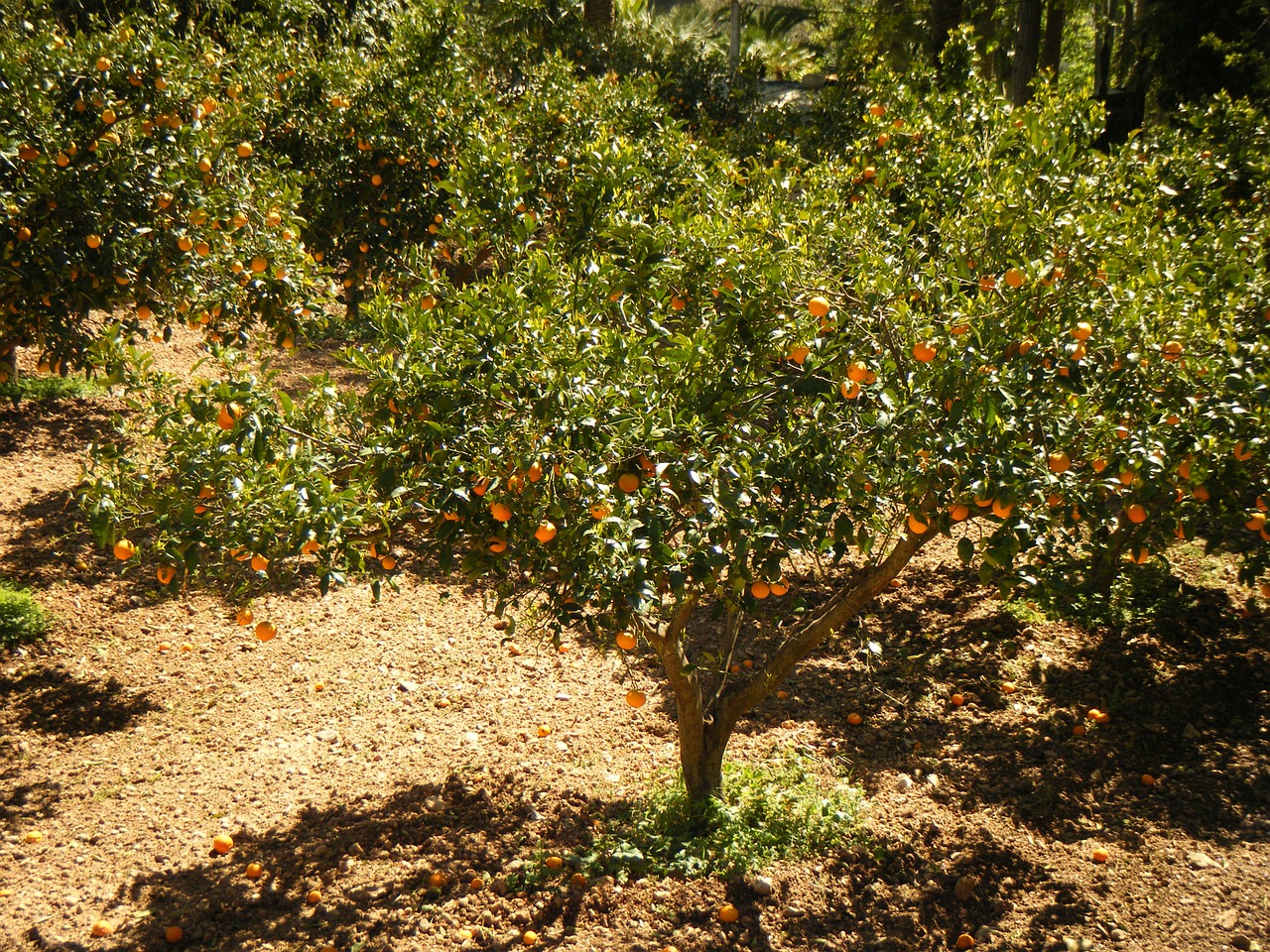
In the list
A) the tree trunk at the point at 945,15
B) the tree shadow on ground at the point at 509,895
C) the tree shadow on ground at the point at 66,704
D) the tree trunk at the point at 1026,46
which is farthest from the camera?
the tree trunk at the point at 1026,46

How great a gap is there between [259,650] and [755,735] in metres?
2.65

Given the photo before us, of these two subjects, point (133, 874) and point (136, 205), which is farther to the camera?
point (136, 205)

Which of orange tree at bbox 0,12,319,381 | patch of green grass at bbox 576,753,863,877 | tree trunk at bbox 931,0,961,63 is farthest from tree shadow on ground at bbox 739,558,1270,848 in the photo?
tree trunk at bbox 931,0,961,63

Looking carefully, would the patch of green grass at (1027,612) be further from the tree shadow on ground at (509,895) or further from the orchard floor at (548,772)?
the tree shadow on ground at (509,895)

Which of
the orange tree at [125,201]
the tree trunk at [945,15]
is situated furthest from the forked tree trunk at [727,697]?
the tree trunk at [945,15]

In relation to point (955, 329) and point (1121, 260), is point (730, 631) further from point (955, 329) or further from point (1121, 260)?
point (1121, 260)

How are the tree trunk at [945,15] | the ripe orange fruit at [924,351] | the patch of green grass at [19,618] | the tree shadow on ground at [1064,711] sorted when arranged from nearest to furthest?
the ripe orange fruit at [924,351] → the tree shadow on ground at [1064,711] → the patch of green grass at [19,618] → the tree trunk at [945,15]

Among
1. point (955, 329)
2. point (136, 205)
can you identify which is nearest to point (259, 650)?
point (136, 205)

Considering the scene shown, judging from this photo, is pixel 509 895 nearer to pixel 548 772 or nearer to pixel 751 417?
pixel 548 772

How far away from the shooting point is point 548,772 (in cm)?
413

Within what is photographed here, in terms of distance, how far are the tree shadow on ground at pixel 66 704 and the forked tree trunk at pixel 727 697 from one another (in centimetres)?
269

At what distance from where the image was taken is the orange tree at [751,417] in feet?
8.25

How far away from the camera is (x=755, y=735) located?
14.4 ft

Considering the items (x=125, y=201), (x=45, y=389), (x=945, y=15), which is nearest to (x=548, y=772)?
(x=125, y=201)
